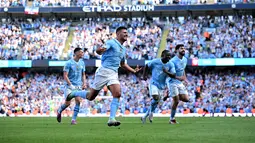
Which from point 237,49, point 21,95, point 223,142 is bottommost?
point 21,95

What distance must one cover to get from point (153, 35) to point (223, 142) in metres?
42.8

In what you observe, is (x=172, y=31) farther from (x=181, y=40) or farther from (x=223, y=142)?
(x=223, y=142)

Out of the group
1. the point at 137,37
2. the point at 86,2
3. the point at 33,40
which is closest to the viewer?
the point at 137,37

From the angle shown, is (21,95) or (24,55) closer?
(21,95)

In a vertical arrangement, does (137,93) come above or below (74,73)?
below

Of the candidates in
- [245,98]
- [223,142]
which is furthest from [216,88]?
[223,142]

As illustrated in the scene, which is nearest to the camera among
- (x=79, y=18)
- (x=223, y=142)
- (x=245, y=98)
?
(x=223, y=142)

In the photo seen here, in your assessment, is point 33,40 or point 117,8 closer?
point 33,40

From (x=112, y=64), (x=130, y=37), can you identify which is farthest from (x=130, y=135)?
(x=130, y=37)

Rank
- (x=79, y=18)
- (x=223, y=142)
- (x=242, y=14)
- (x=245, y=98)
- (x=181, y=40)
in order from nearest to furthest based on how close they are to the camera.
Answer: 1. (x=223, y=142)
2. (x=245, y=98)
3. (x=181, y=40)
4. (x=242, y=14)
5. (x=79, y=18)

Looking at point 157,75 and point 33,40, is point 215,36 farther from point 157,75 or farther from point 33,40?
point 157,75

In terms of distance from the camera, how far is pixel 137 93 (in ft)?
156

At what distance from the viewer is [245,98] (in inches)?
1732

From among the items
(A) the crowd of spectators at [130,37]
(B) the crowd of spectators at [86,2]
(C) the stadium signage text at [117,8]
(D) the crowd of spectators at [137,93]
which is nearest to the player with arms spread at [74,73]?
(D) the crowd of spectators at [137,93]
